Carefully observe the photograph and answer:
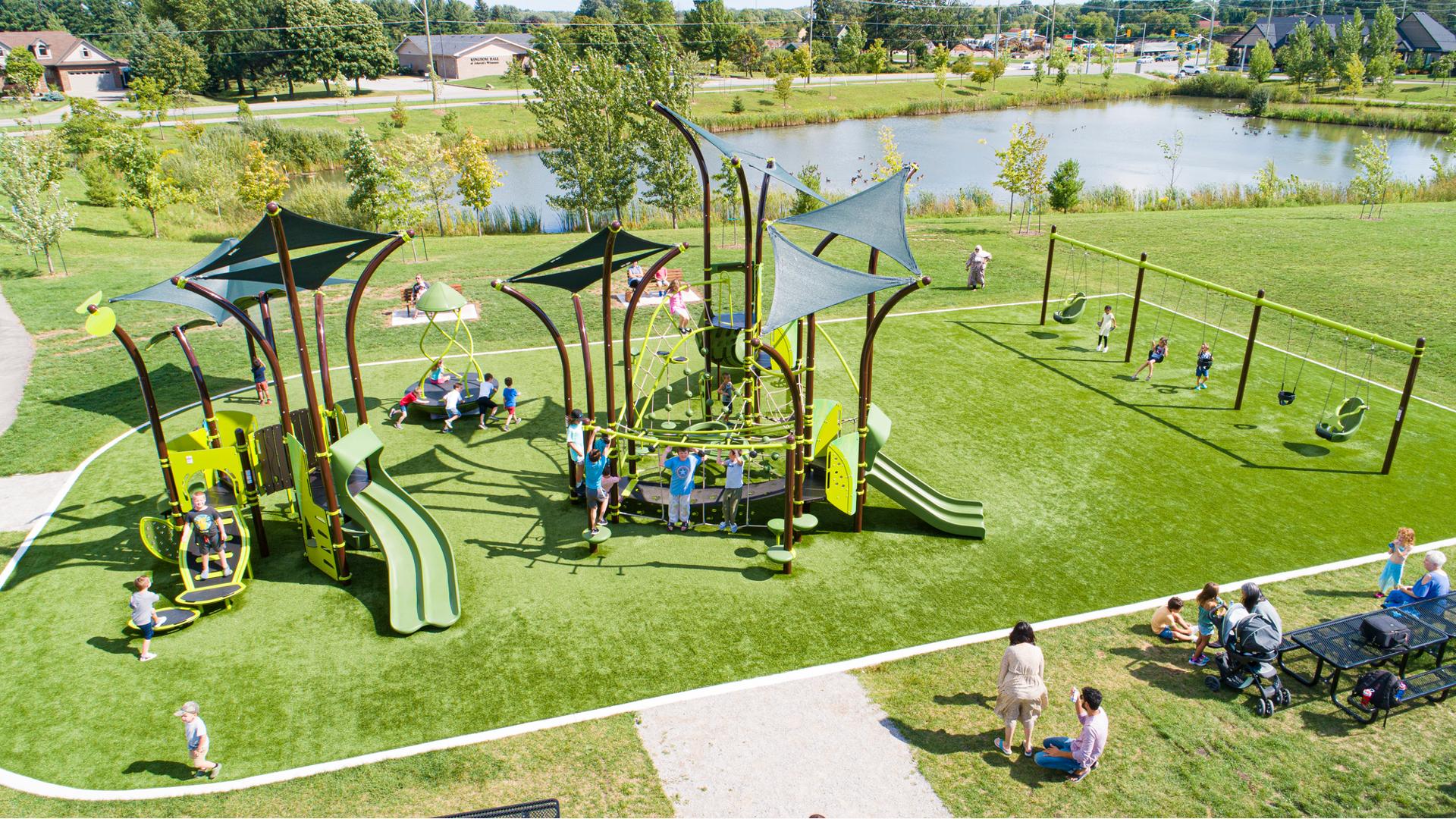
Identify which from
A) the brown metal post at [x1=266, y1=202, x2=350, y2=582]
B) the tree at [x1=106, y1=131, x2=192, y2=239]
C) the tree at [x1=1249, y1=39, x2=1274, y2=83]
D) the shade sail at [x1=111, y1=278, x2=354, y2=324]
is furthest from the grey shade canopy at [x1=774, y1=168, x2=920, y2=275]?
the tree at [x1=1249, y1=39, x2=1274, y2=83]

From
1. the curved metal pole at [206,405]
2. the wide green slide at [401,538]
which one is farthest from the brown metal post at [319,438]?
the curved metal pole at [206,405]

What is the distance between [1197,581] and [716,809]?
26.1 feet

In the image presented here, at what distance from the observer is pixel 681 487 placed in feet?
44.6

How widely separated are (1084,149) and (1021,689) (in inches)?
2496

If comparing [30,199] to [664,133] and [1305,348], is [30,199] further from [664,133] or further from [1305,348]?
[1305,348]

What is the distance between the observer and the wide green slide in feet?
38.4

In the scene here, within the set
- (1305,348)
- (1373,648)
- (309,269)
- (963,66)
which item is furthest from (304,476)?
(963,66)

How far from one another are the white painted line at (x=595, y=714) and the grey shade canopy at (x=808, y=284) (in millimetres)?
4417

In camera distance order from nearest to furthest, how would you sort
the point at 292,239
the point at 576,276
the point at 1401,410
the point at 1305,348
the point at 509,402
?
the point at 292,239 → the point at 576,276 → the point at 1401,410 → the point at 509,402 → the point at 1305,348

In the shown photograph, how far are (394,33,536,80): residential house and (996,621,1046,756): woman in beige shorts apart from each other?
9985 cm

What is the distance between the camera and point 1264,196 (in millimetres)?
39438

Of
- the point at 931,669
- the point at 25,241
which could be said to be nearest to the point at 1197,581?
the point at 931,669

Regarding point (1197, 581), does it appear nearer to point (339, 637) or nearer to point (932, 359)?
point (932, 359)

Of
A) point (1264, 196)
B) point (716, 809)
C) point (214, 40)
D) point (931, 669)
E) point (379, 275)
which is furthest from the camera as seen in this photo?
point (214, 40)
